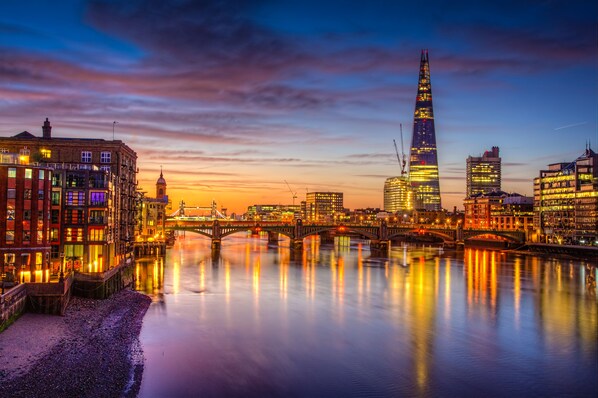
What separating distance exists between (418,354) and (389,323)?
10914 millimetres

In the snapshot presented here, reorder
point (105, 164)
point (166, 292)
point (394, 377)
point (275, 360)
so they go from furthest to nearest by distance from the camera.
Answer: point (105, 164) < point (166, 292) < point (275, 360) < point (394, 377)

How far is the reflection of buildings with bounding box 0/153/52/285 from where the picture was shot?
164 feet

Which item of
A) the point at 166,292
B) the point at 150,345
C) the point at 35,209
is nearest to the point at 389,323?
the point at 150,345

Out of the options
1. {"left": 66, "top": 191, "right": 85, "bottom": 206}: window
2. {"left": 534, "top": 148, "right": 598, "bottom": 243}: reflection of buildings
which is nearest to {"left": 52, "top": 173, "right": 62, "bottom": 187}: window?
{"left": 66, "top": 191, "right": 85, "bottom": 206}: window

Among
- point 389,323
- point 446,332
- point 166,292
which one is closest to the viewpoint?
point 446,332

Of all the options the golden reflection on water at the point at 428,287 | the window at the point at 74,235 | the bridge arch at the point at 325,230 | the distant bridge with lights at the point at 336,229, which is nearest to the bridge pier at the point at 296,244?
the distant bridge with lights at the point at 336,229

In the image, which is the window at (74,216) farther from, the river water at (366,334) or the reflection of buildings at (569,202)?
the reflection of buildings at (569,202)

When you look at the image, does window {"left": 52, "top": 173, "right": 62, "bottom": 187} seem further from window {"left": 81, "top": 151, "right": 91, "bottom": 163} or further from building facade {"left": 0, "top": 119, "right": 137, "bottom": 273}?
window {"left": 81, "top": 151, "right": 91, "bottom": 163}

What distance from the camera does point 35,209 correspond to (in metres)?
52.0

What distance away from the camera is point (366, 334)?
47281 millimetres

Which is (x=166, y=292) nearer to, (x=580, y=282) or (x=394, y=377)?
(x=394, y=377)

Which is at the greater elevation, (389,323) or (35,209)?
(35,209)

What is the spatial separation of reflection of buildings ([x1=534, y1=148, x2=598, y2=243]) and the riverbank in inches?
5124

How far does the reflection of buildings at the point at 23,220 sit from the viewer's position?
50094 millimetres
